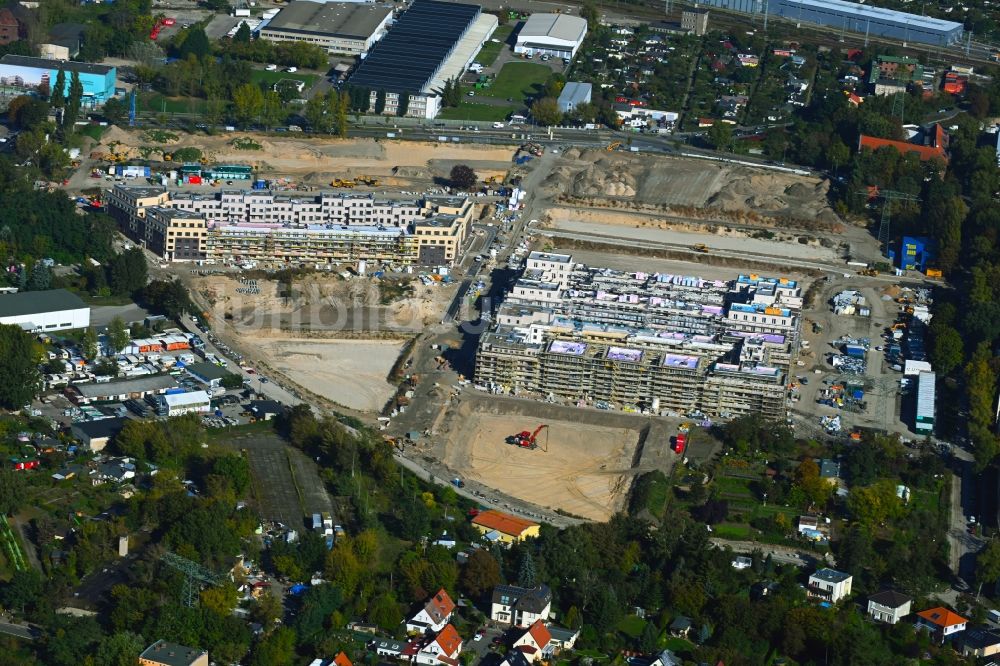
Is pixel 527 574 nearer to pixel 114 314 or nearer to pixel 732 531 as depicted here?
pixel 732 531

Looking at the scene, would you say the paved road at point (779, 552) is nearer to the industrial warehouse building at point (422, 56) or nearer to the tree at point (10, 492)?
the tree at point (10, 492)

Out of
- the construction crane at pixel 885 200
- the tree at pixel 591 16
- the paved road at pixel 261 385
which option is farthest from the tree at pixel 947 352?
the tree at pixel 591 16

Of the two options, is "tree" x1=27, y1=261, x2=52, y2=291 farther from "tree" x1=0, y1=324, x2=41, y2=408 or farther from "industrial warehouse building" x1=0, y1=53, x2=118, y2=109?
"industrial warehouse building" x1=0, y1=53, x2=118, y2=109

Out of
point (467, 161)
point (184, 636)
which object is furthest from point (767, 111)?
point (184, 636)

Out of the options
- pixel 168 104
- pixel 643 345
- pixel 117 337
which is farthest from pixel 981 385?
pixel 168 104

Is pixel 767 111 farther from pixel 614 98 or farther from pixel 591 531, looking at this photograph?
pixel 591 531

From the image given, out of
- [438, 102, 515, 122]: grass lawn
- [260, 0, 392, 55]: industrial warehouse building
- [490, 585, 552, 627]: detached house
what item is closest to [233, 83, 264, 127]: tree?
[438, 102, 515, 122]: grass lawn
